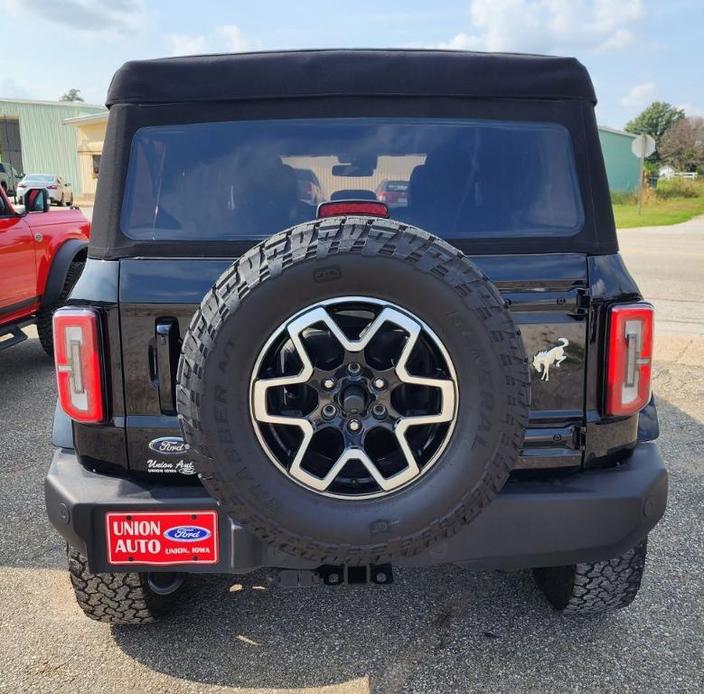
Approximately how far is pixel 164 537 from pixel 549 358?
1273mm

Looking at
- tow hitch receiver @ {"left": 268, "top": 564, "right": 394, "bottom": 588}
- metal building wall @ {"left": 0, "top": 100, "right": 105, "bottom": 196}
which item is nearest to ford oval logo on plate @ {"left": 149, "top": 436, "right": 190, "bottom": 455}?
tow hitch receiver @ {"left": 268, "top": 564, "right": 394, "bottom": 588}

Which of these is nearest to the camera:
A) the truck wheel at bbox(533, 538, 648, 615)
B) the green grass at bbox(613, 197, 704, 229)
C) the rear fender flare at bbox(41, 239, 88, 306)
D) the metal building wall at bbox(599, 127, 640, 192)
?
the truck wheel at bbox(533, 538, 648, 615)

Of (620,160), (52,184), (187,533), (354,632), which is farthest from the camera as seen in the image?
(620,160)

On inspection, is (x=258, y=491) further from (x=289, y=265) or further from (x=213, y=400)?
(x=289, y=265)

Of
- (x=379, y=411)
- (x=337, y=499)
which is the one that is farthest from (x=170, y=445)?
(x=379, y=411)

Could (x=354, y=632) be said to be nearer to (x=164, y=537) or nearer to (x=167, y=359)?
(x=164, y=537)

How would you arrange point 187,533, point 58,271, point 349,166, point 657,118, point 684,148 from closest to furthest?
point 187,533 → point 349,166 → point 58,271 → point 684,148 → point 657,118

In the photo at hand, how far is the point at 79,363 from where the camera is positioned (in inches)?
85.7

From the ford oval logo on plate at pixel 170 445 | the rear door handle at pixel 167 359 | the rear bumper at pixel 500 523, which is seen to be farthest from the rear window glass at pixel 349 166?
the rear bumper at pixel 500 523

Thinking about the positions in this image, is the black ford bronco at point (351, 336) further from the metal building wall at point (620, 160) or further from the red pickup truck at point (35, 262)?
the metal building wall at point (620, 160)

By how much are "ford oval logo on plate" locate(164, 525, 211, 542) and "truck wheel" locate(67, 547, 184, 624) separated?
17.4 inches

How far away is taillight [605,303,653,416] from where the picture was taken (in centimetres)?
217

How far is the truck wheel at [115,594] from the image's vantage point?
2463mm

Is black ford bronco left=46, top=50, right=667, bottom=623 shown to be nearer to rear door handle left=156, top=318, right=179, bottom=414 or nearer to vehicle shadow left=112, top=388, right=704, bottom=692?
rear door handle left=156, top=318, right=179, bottom=414
